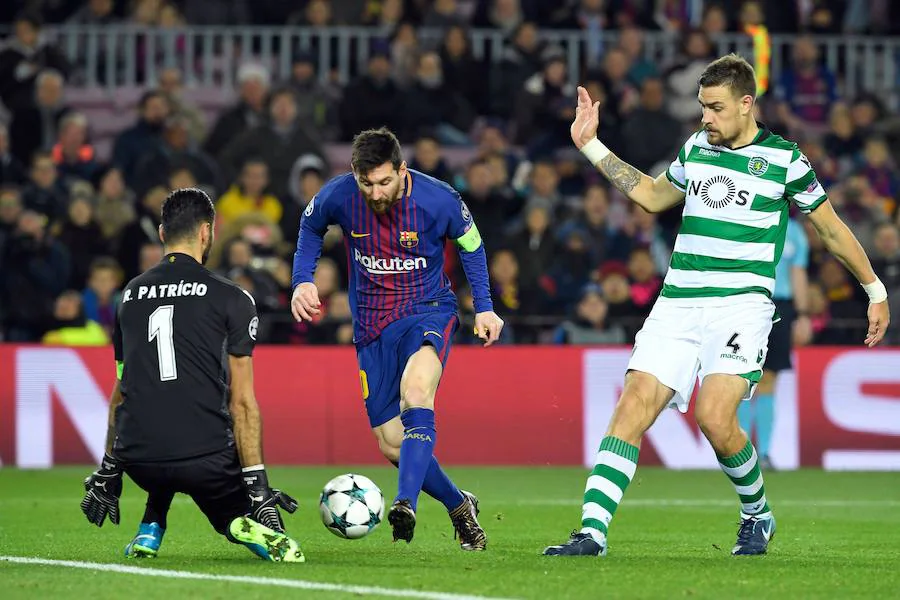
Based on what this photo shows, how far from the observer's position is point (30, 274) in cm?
1590

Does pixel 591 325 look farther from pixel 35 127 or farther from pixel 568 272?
pixel 35 127

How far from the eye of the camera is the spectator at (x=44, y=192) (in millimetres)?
16781

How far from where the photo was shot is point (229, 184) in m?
17.5

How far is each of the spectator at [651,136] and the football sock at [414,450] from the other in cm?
1112

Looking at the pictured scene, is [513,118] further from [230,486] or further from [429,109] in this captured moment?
[230,486]

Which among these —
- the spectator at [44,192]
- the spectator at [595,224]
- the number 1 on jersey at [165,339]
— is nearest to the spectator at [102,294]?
the spectator at [44,192]

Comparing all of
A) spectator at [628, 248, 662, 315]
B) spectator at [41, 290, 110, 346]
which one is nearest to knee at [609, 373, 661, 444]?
spectator at [628, 248, 662, 315]

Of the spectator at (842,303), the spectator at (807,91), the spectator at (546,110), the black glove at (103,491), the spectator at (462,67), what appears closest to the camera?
the black glove at (103,491)

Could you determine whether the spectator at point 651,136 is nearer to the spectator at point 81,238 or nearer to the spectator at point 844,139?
the spectator at point 844,139

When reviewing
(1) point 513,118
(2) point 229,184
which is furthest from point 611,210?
(2) point 229,184

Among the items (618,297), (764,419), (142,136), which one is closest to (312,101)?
(142,136)

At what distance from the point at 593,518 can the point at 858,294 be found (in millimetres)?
10078

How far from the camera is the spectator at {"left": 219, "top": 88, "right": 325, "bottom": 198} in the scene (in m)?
17.7

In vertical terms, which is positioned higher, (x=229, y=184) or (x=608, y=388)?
(x=229, y=184)
